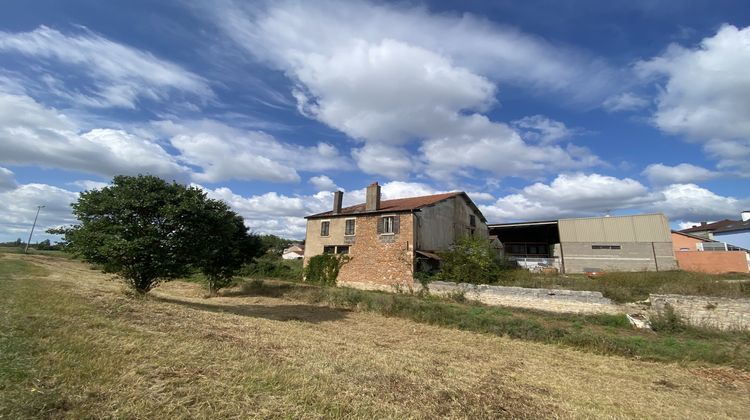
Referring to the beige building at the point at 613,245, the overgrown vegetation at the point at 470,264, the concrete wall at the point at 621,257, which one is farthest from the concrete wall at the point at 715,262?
the overgrown vegetation at the point at 470,264

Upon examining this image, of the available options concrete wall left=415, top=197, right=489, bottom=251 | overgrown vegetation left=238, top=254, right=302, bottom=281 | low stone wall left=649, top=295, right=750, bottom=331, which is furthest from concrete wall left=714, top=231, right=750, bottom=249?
overgrown vegetation left=238, top=254, right=302, bottom=281

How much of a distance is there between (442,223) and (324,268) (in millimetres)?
10354

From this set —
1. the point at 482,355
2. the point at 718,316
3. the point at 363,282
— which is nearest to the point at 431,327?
the point at 482,355

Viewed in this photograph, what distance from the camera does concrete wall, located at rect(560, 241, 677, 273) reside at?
93.8 ft

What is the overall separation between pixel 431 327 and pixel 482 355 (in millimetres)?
4424

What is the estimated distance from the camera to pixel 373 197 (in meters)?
26.6

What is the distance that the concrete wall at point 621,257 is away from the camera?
28.6 m

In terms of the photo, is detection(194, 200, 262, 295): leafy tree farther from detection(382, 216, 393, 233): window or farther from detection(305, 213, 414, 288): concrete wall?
detection(382, 216, 393, 233): window

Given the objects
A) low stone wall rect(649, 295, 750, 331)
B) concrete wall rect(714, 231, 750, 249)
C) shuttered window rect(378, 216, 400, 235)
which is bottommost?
low stone wall rect(649, 295, 750, 331)

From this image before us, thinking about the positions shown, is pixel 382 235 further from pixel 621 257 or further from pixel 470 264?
pixel 621 257

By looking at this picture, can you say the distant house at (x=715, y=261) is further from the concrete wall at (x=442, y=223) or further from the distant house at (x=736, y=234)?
the concrete wall at (x=442, y=223)

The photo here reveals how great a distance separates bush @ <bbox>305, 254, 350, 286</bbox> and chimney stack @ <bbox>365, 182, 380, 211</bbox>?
4330 mm

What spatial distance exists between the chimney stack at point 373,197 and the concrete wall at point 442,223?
143 inches

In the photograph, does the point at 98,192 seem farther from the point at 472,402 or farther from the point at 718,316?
the point at 718,316
